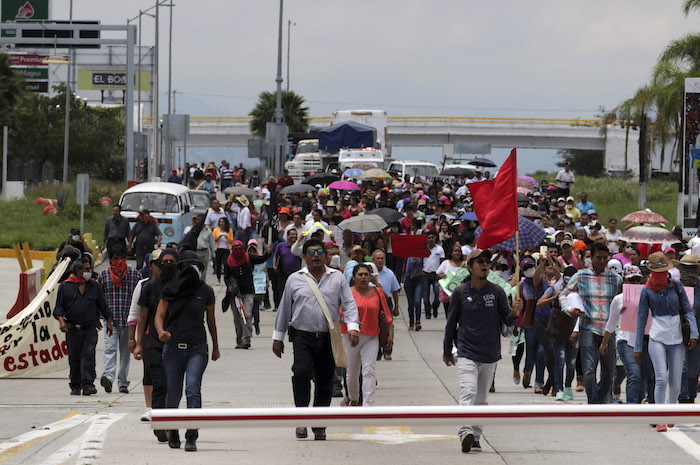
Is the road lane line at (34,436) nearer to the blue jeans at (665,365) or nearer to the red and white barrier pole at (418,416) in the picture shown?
the red and white barrier pole at (418,416)

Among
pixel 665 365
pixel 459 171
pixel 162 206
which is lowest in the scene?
pixel 665 365

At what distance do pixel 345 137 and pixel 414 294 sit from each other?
30960 mm

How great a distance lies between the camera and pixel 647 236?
20938mm

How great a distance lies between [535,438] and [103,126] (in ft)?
207

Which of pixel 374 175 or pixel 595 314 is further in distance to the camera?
pixel 374 175

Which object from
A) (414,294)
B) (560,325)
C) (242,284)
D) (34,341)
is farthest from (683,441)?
(414,294)

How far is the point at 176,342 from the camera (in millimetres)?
10062

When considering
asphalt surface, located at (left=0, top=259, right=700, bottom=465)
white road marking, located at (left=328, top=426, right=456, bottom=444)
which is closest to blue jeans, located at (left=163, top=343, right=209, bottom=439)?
asphalt surface, located at (left=0, top=259, right=700, bottom=465)

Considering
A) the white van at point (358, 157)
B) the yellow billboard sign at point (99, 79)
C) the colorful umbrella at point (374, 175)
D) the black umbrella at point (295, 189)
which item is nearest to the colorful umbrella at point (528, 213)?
the black umbrella at point (295, 189)

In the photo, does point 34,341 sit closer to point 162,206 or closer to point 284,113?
point 162,206

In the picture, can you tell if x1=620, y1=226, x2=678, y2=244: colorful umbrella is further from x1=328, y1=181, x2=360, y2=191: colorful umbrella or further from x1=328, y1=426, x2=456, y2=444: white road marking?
x1=328, y1=181, x2=360, y2=191: colorful umbrella

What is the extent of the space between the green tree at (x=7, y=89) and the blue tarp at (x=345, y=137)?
13.8 m

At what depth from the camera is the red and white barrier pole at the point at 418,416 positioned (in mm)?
7238

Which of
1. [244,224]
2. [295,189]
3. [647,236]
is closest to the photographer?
[647,236]
